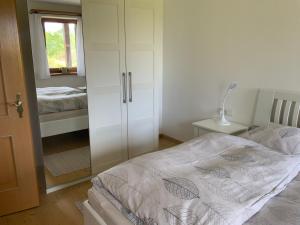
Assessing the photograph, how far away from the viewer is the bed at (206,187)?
1.22 m

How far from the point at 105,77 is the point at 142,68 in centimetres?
54

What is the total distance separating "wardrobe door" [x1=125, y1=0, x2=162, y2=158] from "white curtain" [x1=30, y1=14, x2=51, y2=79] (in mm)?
940

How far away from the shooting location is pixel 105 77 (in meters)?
2.90

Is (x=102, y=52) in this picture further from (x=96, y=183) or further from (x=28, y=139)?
(x=96, y=183)

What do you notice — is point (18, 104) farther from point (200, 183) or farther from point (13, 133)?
point (200, 183)

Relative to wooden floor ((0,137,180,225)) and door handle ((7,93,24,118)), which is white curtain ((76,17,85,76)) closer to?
door handle ((7,93,24,118))

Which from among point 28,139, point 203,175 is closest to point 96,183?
point 203,175

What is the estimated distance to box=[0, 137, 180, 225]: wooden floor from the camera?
2215 millimetres

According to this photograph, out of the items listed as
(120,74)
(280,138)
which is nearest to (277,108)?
(280,138)

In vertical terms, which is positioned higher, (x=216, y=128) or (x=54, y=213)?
(x=216, y=128)

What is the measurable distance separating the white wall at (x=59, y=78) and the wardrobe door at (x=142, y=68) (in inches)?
24.3

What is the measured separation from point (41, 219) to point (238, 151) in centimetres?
175

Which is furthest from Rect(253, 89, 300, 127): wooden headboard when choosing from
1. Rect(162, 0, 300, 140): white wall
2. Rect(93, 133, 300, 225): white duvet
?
Rect(93, 133, 300, 225): white duvet

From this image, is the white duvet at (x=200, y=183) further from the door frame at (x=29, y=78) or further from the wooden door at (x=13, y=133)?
the door frame at (x=29, y=78)
